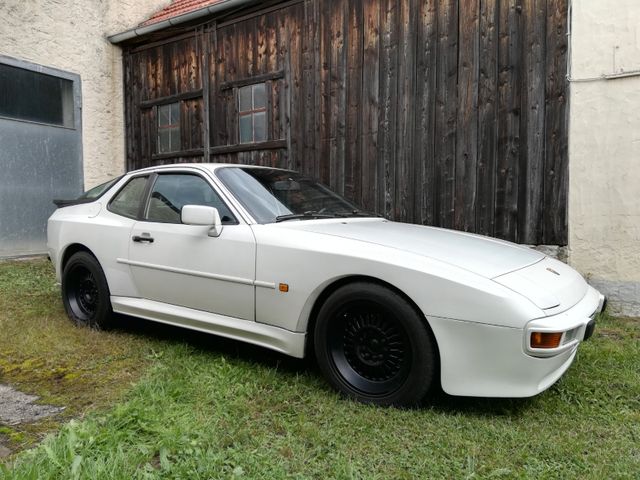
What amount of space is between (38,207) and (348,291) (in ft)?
25.2

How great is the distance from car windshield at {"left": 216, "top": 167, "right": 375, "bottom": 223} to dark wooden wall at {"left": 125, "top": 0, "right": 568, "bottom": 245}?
7.62 ft

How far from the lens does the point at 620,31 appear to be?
4832 millimetres

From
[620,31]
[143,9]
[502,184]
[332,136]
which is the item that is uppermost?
[143,9]

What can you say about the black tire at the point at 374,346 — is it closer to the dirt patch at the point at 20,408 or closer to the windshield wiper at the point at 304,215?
the windshield wiper at the point at 304,215

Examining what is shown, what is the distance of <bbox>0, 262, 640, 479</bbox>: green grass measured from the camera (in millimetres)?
2062

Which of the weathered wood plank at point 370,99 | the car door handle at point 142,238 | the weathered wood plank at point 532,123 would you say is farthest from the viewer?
the weathered wood plank at point 370,99

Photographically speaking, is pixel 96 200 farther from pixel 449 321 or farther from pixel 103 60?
pixel 103 60

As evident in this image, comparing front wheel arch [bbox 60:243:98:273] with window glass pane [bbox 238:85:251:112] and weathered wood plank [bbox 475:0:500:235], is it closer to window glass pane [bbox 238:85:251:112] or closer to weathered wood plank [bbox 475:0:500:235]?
weathered wood plank [bbox 475:0:500:235]

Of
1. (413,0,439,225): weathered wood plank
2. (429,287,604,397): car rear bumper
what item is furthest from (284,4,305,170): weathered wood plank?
(429,287,604,397): car rear bumper

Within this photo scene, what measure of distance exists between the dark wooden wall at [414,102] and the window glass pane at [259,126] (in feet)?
0.53

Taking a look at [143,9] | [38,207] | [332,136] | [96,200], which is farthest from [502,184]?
[143,9]

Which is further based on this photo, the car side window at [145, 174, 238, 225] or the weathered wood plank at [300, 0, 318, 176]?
the weathered wood plank at [300, 0, 318, 176]

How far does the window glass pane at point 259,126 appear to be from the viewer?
7.75 metres

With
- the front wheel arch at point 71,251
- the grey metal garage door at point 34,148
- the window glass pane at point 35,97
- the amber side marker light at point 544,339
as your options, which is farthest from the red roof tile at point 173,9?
the amber side marker light at point 544,339
